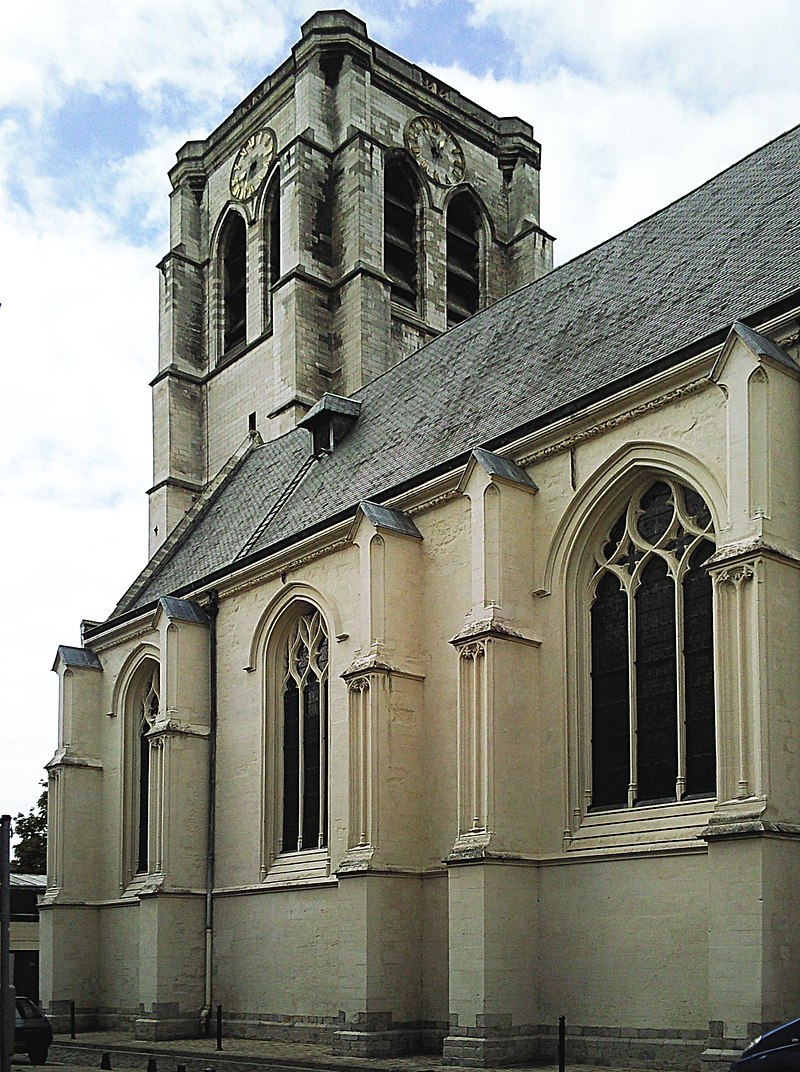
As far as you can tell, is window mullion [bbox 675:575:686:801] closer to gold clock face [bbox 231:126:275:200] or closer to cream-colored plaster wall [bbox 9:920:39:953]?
cream-colored plaster wall [bbox 9:920:39:953]

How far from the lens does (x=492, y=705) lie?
17.5 m

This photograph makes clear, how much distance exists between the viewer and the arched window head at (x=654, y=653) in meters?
16.2

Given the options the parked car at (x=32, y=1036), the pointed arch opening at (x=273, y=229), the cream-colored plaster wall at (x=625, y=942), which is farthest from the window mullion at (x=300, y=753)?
the pointed arch opening at (x=273, y=229)

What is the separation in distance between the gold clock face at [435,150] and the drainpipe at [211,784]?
63.0 feet

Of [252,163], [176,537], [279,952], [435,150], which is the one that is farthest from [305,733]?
[252,163]

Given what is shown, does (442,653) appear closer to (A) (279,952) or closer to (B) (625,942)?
(B) (625,942)

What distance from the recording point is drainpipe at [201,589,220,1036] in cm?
2367

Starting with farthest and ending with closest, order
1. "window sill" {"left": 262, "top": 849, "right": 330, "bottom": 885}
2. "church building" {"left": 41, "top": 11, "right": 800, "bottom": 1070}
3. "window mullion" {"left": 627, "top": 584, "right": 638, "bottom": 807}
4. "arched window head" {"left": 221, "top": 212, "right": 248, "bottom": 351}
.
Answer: "arched window head" {"left": 221, "top": 212, "right": 248, "bottom": 351}, "window sill" {"left": 262, "top": 849, "right": 330, "bottom": 885}, "window mullion" {"left": 627, "top": 584, "right": 638, "bottom": 807}, "church building" {"left": 41, "top": 11, "right": 800, "bottom": 1070}

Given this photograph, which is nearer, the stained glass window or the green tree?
the stained glass window

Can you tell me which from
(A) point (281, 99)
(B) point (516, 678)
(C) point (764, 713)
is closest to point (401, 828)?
(B) point (516, 678)

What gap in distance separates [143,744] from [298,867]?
23.7 ft

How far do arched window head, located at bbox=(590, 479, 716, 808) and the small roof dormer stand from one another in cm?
1049

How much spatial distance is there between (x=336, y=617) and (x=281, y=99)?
75.5 ft

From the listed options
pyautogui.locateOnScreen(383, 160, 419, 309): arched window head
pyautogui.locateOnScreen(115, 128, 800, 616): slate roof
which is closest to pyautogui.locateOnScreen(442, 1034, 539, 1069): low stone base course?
pyautogui.locateOnScreen(115, 128, 800, 616): slate roof
